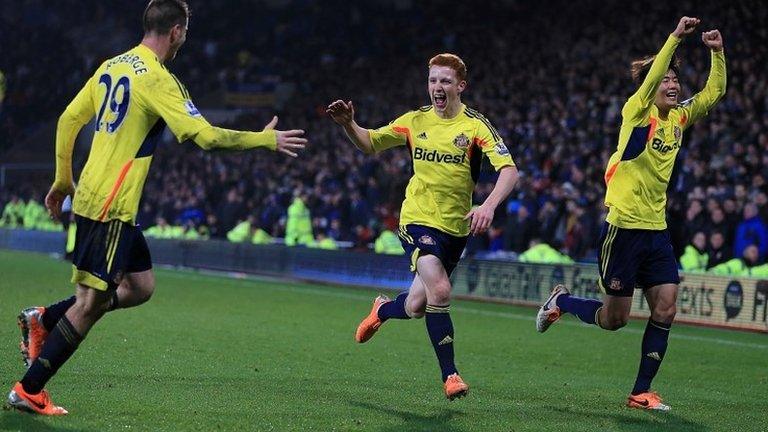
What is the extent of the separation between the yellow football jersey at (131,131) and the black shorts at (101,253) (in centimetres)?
6

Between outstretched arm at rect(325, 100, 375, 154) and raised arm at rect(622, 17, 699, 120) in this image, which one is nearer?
raised arm at rect(622, 17, 699, 120)

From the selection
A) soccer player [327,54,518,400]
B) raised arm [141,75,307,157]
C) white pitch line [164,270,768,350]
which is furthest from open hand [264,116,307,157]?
white pitch line [164,270,768,350]

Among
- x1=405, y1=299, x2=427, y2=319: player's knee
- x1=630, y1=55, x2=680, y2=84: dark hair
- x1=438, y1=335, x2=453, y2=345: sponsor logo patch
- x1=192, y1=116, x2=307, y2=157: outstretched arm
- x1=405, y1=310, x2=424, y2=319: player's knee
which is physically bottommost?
x1=438, y1=335, x2=453, y2=345: sponsor logo patch

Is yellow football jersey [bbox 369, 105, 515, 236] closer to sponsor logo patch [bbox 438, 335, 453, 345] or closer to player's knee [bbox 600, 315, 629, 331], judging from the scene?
sponsor logo patch [bbox 438, 335, 453, 345]

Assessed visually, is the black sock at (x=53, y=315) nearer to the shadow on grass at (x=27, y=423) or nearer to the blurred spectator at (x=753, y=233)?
the shadow on grass at (x=27, y=423)

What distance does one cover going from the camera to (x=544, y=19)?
1347 inches

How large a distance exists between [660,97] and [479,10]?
30.7 m

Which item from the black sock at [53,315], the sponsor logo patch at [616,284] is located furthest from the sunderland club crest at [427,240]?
the black sock at [53,315]

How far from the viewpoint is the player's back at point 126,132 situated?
22.0 feet

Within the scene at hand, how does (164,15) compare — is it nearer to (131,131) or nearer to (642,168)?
(131,131)

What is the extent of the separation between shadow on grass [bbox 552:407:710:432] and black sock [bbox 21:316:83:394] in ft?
10.2

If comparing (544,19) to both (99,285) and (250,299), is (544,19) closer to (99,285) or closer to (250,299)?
(250,299)

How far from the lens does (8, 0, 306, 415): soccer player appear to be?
667 centimetres

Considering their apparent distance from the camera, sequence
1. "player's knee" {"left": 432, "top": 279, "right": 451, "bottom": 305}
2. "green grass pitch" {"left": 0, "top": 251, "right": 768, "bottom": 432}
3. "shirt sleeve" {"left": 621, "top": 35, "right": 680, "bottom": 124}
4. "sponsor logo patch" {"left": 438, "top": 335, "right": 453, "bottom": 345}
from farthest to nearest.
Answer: "player's knee" {"left": 432, "top": 279, "right": 451, "bottom": 305}, "sponsor logo patch" {"left": 438, "top": 335, "right": 453, "bottom": 345}, "shirt sleeve" {"left": 621, "top": 35, "right": 680, "bottom": 124}, "green grass pitch" {"left": 0, "top": 251, "right": 768, "bottom": 432}
